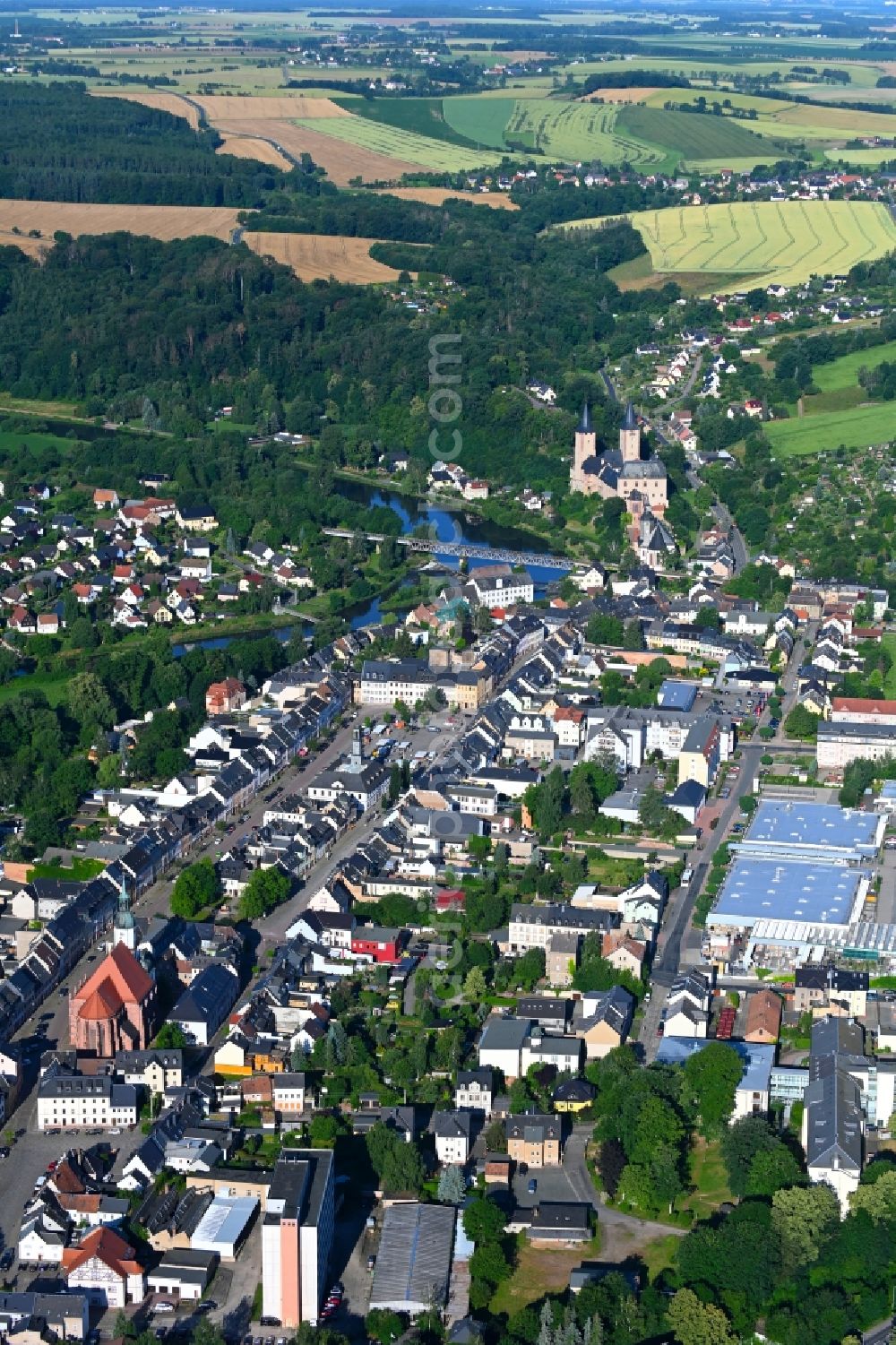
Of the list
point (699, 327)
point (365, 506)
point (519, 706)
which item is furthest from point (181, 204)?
point (519, 706)

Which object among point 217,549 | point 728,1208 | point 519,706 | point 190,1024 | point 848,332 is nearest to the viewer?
point 728,1208

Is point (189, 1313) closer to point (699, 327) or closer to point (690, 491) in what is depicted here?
point (690, 491)

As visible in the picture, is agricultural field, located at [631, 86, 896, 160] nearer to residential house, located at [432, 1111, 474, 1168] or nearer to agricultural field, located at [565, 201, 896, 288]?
agricultural field, located at [565, 201, 896, 288]

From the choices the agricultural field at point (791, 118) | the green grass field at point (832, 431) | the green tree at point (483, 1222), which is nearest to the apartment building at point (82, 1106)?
the green tree at point (483, 1222)

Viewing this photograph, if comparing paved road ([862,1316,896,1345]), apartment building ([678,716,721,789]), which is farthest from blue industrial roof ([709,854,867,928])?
paved road ([862,1316,896,1345])

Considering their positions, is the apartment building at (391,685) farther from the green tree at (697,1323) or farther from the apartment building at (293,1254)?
the green tree at (697,1323)

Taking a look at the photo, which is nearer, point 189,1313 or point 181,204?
point 189,1313
